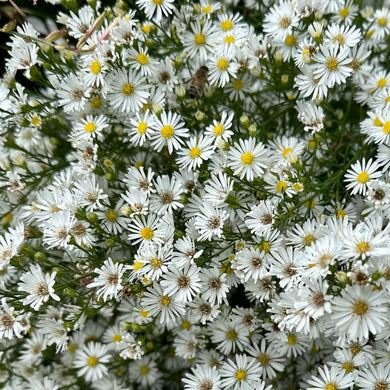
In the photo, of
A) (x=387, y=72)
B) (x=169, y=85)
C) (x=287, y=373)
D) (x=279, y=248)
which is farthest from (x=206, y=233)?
(x=387, y=72)

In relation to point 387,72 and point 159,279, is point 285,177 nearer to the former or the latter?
point 159,279

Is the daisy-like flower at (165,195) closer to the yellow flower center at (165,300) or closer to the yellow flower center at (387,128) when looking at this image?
the yellow flower center at (165,300)

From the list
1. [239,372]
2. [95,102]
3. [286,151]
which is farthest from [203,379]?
[95,102]

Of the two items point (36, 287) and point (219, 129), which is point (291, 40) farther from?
point (36, 287)

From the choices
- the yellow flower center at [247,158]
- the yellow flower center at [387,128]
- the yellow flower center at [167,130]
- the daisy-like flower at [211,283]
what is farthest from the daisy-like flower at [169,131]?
the yellow flower center at [387,128]

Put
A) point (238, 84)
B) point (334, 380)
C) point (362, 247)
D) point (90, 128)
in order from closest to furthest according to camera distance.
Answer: point (362, 247)
point (334, 380)
point (90, 128)
point (238, 84)

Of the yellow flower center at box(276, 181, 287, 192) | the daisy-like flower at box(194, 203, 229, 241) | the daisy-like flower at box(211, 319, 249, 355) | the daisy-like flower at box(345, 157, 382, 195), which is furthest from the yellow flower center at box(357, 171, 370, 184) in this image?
the daisy-like flower at box(211, 319, 249, 355)
